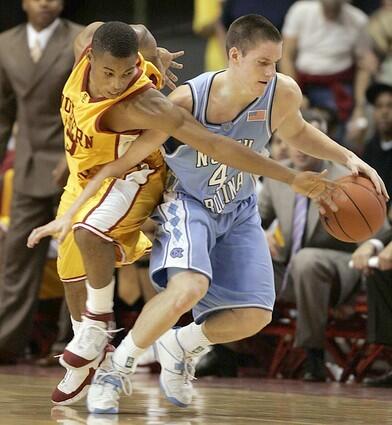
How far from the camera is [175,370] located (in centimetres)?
521

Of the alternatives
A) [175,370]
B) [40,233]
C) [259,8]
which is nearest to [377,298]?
[175,370]

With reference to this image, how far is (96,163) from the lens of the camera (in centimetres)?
513

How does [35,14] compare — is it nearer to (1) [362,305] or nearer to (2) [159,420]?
(1) [362,305]

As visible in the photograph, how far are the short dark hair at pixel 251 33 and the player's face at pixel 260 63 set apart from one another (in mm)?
23

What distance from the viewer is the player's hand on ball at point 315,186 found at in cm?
473

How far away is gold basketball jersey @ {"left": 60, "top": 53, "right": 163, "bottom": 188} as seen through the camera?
496 cm

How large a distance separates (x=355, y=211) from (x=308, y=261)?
2218 millimetres

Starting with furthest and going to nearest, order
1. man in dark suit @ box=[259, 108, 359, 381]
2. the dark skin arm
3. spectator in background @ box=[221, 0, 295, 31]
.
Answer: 1. spectator in background @ box=[221, 0, 295, 31]
2. man in dark suit @ box=[259, 108, 359, 381]
3. the dark skin arm

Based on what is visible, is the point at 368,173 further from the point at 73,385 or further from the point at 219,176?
the point at 73,385

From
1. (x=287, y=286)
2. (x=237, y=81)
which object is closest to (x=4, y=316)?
(x=287, y=286)

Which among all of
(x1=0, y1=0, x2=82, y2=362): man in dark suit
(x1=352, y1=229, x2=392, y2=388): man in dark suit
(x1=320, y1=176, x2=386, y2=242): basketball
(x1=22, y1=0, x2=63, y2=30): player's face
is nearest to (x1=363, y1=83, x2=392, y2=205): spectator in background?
(x1=352, y1=229, x2=392, y2=388): man in dark suit

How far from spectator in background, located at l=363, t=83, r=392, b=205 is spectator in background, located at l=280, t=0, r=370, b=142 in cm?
104

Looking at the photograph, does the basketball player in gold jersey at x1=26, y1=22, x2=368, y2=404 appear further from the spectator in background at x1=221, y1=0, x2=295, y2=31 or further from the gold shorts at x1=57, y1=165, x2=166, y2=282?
the spectator in background at x1=221, y1=0, x2=295, y2=31

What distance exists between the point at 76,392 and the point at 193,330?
1.84ft
